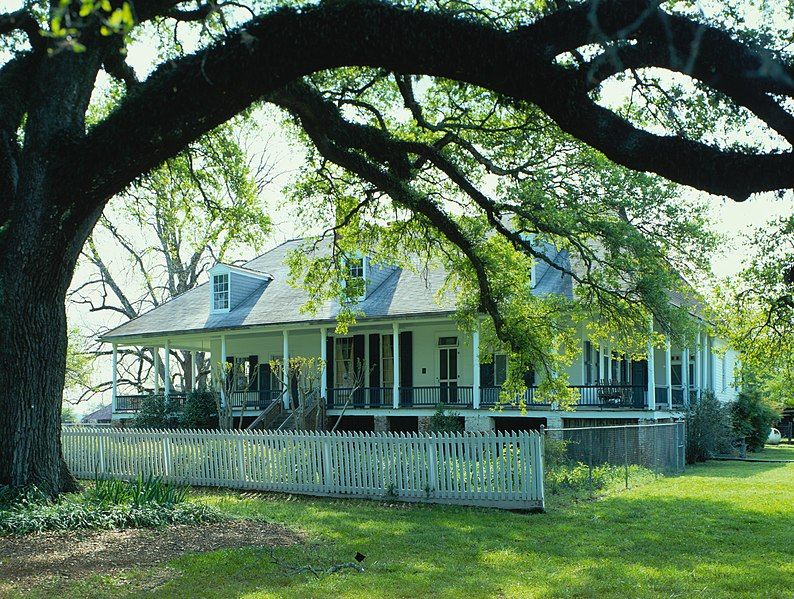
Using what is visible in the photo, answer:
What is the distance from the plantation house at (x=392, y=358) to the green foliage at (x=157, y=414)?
0.81 m

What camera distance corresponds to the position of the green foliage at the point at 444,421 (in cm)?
2638

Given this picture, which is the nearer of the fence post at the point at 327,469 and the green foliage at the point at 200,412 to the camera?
the fence post at the point at 327,469

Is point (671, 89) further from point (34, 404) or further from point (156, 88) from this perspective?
point (34, 404)

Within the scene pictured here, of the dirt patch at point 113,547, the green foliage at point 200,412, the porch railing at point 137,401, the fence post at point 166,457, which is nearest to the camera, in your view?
the dirt patch at point 113,547

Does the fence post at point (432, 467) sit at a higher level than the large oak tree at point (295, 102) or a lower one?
lower

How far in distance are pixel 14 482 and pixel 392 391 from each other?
1793 centimetres

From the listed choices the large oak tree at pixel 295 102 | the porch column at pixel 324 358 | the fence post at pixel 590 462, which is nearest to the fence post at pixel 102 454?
the large oak tree at pixel 295 102

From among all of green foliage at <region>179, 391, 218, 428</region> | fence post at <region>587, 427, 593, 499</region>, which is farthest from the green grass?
green foliage at <region>179, 391, 218, 428</region>

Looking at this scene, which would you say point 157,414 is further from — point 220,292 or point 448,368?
point 448,368

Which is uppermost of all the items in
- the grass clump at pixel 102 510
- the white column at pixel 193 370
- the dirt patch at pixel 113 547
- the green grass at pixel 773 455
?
the white column at pixel 193 370

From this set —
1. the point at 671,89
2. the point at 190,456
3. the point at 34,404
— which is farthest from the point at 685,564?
the point at 190,456

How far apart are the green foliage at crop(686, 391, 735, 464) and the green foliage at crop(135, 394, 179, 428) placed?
18.2 metres

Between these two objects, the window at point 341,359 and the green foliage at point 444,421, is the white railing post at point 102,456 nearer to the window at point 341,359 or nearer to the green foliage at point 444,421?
the green foliage at point 444,421

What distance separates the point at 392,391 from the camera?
29531 millimetres
